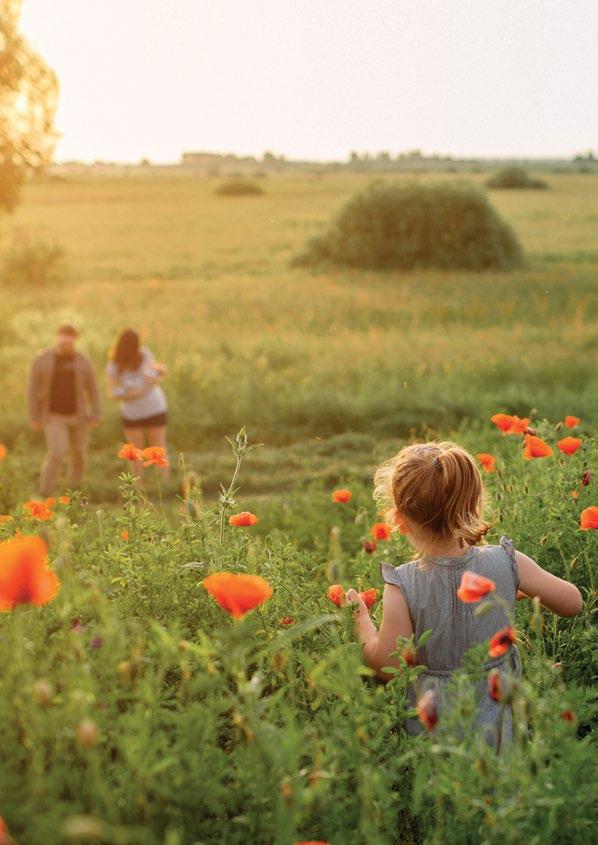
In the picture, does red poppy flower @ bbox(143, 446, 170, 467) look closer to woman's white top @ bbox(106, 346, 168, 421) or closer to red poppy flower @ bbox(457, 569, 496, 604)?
red poppy flower @ bbox(457, 569, 496, 604)

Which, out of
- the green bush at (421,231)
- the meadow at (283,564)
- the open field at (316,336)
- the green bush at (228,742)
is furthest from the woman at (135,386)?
the green bush at (421,231)

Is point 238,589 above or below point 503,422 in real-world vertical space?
above

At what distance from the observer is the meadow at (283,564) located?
200 centimetres

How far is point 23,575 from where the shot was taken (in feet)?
6.55

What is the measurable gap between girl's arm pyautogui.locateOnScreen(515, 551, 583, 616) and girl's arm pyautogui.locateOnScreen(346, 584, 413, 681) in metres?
0.39

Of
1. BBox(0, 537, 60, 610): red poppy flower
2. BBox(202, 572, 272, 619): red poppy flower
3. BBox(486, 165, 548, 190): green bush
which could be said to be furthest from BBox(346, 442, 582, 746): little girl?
BBox(486, 165, 548, 190): green bush

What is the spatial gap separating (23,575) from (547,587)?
1694 millimetres

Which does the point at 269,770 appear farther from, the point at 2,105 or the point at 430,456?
the point at 2,105

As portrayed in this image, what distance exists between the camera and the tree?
17328mm

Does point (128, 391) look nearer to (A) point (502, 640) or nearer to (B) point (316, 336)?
(A) point (502, 640)

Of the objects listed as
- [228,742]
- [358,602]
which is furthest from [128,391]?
[228,742]

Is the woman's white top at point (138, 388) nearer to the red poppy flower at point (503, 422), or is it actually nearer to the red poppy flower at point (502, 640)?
the red poppy flower at point (503, 422)

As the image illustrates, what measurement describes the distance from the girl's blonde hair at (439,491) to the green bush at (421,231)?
24.5 m

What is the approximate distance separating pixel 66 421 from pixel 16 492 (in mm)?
1626
